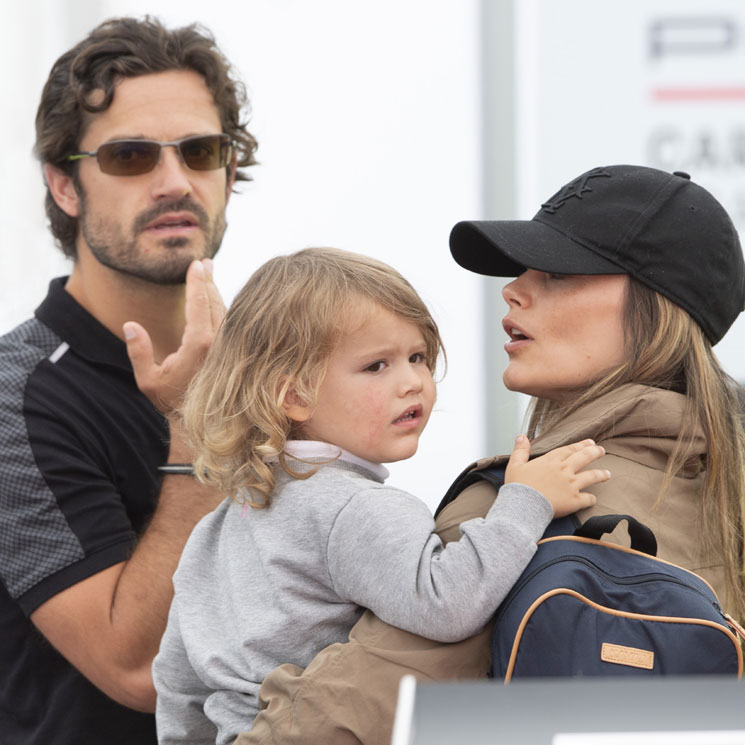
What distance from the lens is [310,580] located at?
1500mm

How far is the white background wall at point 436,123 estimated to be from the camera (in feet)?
11.9

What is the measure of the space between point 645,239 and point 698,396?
24 cm

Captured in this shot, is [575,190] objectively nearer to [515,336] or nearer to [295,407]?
[515,336]

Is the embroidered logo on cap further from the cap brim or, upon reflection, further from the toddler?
the toddler

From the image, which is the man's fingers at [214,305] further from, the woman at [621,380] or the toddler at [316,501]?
the woman at [621,380]

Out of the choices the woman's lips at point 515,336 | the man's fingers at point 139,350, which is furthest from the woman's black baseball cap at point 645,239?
the man's fingers at point 139,350

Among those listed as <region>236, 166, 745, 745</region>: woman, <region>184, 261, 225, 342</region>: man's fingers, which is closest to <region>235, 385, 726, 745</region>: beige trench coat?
<region>236, 166, 745, 745</region>: woman

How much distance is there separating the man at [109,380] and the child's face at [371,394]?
2.02 ft

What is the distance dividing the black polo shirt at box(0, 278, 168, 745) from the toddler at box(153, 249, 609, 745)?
451 millimetres

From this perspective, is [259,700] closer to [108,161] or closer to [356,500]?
[356,500]

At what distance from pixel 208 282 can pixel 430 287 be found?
5.11 ft

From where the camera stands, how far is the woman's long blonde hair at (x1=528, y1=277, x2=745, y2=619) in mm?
1516

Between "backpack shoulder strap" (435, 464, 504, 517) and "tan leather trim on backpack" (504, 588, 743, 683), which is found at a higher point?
"backpack shoulder strap" (435, 464, 504, 517)

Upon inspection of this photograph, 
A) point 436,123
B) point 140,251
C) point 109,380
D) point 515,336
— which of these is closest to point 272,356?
point 515,336
